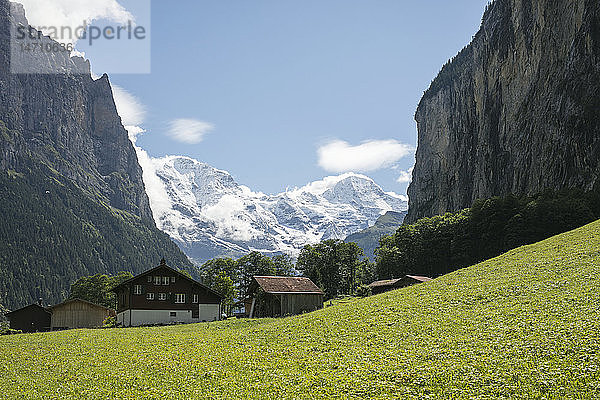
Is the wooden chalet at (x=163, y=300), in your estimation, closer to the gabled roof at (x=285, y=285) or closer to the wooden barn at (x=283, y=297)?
the wooden barn at (x=283, y=297)

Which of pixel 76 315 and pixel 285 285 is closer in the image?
pixel 285 285

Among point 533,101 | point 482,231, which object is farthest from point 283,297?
point 533,101

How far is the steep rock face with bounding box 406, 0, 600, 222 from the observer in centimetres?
10856

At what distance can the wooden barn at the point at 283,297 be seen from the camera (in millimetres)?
71938

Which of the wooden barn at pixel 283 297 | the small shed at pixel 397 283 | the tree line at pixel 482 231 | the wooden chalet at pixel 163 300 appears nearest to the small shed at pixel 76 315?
the wooden chalet at pixel 163 300

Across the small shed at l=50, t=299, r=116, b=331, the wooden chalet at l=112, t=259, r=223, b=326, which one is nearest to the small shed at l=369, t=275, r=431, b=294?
the wooden chalet at l=112, t=259, r=223, b=326

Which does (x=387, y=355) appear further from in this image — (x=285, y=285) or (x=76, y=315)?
(x=76, y=315)

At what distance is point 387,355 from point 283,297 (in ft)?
156

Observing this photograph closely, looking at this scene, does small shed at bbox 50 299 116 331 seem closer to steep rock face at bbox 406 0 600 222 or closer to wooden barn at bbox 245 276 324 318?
wooden barn at bbox 245 276 324 318

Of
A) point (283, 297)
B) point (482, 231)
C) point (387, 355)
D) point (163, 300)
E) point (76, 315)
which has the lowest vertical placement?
point (387, 355)

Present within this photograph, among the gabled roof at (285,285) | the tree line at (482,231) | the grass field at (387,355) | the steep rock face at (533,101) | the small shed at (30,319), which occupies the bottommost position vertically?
the grass field at (387,355)

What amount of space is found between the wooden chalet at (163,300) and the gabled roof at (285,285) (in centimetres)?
1064

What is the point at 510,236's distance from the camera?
302 feet

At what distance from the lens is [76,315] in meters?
87.0
